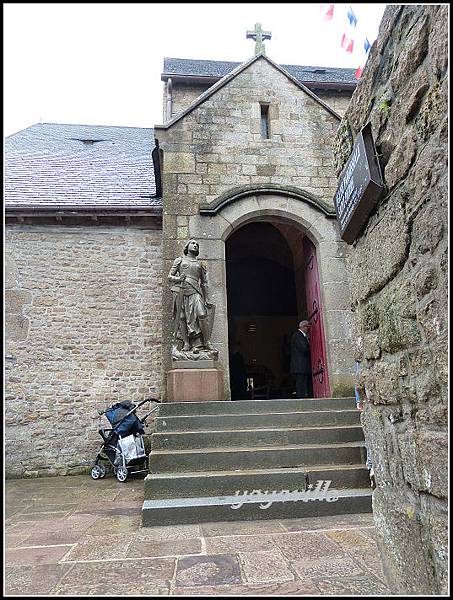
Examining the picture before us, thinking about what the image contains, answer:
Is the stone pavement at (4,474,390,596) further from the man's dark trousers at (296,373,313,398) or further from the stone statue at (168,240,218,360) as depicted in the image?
the man's dark trousers at (296,373,313,398)

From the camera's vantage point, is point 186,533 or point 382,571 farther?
point 186,533

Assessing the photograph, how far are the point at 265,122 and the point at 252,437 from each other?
19.0ft

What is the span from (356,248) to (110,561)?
95.4 inches

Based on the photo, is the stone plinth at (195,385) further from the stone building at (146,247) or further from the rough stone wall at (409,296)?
the rough stone wall at (409,296)

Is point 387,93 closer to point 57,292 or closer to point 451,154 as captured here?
point 451,154

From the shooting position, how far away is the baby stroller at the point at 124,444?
6219 mm

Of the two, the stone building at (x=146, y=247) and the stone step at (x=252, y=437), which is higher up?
the stone building at (x=146, y=247)

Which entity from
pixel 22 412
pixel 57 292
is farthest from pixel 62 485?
pixel 57 292

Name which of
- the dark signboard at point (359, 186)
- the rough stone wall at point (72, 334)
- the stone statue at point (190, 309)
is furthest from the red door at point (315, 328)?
the dark signboard at point (359, 186)

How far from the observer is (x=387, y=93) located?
1.97 m

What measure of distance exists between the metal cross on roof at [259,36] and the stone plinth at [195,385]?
7.06 meters

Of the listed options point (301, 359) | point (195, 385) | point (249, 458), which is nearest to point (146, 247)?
point (195, 385)

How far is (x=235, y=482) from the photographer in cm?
413

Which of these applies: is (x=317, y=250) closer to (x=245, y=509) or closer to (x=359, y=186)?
(x=245, y=509)
